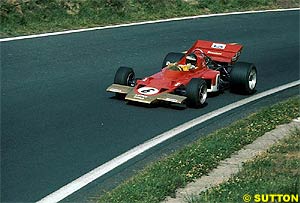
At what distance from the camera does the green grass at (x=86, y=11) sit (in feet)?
56.7

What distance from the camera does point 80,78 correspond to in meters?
12.8

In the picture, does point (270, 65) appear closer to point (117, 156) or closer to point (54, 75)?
point (54, 75)

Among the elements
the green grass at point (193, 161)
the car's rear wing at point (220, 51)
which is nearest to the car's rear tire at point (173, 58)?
the car's rear wing at point (220, 51)

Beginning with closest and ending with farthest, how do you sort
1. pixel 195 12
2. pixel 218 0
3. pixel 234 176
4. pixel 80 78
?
pixel 234 176, pixel 80 78, pixel 195 12, pixel 218 0

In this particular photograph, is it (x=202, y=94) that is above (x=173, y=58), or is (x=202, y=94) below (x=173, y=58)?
below

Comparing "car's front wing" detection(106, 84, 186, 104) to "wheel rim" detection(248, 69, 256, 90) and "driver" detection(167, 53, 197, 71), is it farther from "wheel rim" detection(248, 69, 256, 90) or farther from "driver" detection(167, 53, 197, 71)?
"wheel rim" detection(248, 69, 256, 90)

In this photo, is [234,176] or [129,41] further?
[129,41]

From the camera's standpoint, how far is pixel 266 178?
7633 mm

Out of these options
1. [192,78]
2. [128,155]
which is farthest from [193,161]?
[192,78]

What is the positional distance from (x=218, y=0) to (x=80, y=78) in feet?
34.7

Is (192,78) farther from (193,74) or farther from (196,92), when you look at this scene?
(196,92)

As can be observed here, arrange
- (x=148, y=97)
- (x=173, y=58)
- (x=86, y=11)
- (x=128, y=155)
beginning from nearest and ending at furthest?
(x=128, y=155)
(x=148, y=97)
(x=173, y=58)
(x=86, y=11)

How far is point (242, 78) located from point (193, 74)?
88 cm

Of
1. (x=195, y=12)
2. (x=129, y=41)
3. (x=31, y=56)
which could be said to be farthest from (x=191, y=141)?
(x=195, y=12)
